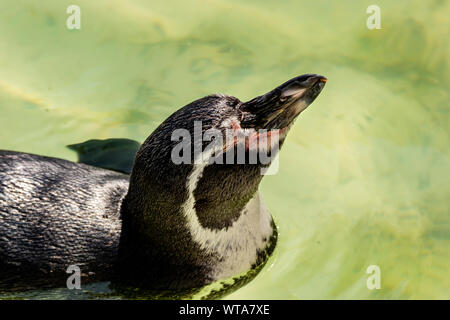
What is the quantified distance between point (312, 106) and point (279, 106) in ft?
6.98

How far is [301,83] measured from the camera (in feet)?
12.9

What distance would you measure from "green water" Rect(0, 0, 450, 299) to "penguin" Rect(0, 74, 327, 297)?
1.66 ft

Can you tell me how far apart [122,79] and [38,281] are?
100 inches

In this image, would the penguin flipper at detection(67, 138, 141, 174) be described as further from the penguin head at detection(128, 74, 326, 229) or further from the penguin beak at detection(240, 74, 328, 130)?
the penguin beak at detection(240, 74, 328, 130)

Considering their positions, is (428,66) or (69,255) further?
(428,66)

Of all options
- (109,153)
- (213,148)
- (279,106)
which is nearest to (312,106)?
(109,153)

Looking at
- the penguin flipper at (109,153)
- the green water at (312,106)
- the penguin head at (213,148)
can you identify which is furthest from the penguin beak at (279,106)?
the penguin flipper at (109,153)

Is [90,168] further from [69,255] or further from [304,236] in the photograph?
[304,236]

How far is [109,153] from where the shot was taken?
5.31 metres

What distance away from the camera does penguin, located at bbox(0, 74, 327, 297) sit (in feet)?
12.5

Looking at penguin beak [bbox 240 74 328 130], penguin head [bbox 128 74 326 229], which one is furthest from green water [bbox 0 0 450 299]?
penguin beak [bbox 240 74 328 130]

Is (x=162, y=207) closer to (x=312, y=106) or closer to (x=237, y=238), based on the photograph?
(x=237, y=238)

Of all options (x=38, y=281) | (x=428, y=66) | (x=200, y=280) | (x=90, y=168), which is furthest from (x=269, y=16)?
(x=38, y=281)

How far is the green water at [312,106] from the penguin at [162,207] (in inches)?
19.9
